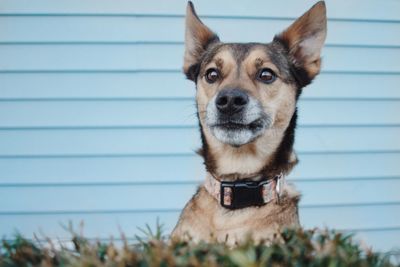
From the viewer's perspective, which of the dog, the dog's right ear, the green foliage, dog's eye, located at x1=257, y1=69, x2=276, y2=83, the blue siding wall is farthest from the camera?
the blue siding wall

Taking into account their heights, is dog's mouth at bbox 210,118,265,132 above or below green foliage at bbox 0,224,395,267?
above

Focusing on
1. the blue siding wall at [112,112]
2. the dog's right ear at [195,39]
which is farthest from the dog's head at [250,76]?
the blue siding wall at [112,112]

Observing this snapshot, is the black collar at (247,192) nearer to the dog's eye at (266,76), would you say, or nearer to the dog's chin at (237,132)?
the dog's chin at (237,132)

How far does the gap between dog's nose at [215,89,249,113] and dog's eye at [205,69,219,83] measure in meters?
0.27

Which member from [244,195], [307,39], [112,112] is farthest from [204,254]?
[112,112]

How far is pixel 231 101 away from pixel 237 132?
0.15 m

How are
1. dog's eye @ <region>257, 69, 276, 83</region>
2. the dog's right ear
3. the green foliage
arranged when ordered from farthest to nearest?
the dog's right ear
dog's eye @ <region>257, 69, 276, 83</region>
the green foliage

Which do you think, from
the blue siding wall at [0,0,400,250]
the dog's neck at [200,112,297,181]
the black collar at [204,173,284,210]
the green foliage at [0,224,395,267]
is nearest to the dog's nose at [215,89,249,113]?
the dog's neck at [200,112,297,181]

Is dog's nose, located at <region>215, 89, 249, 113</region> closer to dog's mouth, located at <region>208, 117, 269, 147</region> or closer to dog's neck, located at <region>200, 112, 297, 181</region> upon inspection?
dog's mouth, located at <region>208, 117, 269, 147</region>

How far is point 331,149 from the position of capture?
3.77 m

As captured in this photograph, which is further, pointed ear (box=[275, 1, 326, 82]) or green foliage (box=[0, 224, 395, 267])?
pointed ear (box=[275, 1, 326, 82])

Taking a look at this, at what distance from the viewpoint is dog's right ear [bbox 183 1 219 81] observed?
110 inches

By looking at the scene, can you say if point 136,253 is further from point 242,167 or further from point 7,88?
point 7,88

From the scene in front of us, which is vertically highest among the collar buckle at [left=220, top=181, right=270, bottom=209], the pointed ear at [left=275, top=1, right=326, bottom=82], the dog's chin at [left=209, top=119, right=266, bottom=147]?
the pointed ear at [left=275, top=1, right=326, bottom=82]
